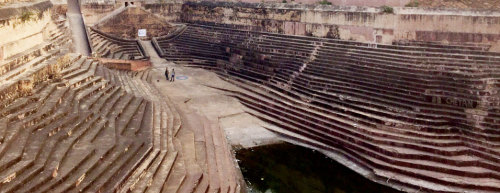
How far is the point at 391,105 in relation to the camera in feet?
40.9

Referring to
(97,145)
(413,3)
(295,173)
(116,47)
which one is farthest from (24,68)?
(413,3)

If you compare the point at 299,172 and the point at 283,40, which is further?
the point at 283,40

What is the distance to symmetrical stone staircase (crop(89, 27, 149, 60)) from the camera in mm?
19391

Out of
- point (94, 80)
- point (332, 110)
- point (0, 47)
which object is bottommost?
point (332, 110)

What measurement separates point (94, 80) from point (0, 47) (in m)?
2.69

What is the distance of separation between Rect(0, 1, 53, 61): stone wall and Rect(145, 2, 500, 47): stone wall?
31.7 feet

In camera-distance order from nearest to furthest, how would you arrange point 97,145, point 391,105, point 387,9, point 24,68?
point 97,145 → point 24,68 → point 391,105 → point 387,9

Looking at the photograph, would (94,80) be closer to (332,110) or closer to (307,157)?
(307,157)

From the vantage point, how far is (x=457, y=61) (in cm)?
1291

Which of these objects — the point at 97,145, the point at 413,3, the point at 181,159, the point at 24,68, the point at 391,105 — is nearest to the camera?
Answer: the point at 97,145

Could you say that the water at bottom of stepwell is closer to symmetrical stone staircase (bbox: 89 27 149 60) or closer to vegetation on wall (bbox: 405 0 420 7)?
vegetation on wall (bbox: 405 0 420 7)

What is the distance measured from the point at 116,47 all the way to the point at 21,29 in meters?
11.3

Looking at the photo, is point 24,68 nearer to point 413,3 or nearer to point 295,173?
point 295,173

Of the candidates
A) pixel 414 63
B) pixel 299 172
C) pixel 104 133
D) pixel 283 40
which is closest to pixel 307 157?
pixel 299 172
